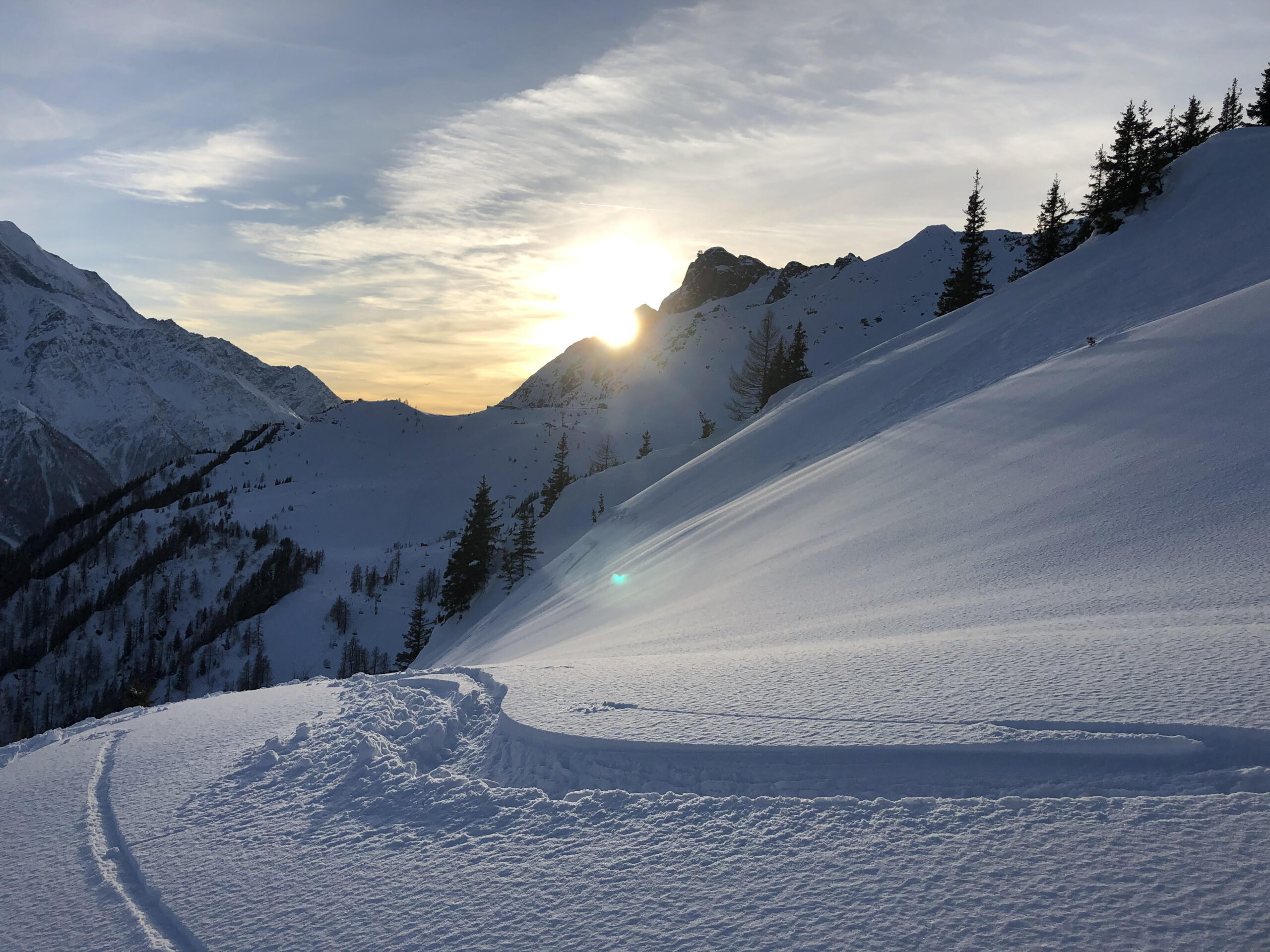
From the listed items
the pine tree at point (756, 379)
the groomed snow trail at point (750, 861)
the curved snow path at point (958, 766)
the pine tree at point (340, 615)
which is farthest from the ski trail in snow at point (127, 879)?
the pine tree at point (340, 615)

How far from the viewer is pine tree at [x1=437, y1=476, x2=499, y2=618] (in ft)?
128

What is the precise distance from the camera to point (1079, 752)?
3250mm

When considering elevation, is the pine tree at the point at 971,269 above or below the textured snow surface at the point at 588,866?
above

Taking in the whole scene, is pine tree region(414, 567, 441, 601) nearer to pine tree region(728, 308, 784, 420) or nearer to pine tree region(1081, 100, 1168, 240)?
pine tree region(728, 308, 784, 420)

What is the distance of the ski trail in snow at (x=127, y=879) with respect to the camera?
3.28 meters

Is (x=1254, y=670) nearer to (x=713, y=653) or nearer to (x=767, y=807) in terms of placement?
→ (x=767, y=807)

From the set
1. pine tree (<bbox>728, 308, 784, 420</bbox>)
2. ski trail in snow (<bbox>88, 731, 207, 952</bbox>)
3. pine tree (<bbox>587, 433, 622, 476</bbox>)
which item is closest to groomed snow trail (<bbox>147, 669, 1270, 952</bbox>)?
ski trail in snow (<bbox>88, 731, 207, 952</bbox>)

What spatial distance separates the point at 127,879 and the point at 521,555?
3405cm

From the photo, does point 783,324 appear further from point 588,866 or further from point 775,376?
point 588,866

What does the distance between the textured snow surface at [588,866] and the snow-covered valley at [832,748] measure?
2cm

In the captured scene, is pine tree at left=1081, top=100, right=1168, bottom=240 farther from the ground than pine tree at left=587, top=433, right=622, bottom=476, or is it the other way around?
pine tree at left=1081, top=100, right=1168, bottom=240

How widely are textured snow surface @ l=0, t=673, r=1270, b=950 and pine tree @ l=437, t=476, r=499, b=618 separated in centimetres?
3410

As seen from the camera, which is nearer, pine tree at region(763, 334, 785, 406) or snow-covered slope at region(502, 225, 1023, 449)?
pine tree at region(763, 334, 785, 406)

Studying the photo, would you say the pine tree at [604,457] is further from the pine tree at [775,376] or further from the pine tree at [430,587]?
the pine tree at [430,587]
